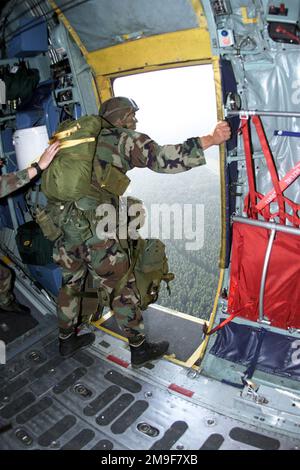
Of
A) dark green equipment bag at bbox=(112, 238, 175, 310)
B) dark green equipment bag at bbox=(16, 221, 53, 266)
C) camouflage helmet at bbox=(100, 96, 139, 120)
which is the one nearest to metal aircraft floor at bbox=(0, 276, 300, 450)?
dark green equipment bag at bbox=(112, 238, 175, 310)

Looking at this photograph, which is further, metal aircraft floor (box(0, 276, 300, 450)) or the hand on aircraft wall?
the hand on aircraft wall

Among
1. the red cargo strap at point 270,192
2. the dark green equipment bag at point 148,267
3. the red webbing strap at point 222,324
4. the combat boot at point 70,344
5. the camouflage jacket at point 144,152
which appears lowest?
the combat boot at point 70,344

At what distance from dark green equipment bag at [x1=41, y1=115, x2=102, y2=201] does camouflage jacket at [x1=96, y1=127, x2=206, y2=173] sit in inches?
5.3

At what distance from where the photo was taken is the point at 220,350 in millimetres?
3307

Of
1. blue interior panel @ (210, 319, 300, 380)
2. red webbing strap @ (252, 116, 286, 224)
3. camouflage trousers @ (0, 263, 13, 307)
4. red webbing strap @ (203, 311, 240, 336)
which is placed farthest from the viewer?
camouflage trousers @ (0, 263, 13, 307)

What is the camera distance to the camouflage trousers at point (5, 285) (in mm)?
4043

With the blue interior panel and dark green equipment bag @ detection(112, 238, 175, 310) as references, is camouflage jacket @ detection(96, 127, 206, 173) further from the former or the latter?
the blue interior panel

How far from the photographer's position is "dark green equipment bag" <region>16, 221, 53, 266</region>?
169 inches

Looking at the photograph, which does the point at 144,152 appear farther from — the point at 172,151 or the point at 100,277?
the point at 100,277

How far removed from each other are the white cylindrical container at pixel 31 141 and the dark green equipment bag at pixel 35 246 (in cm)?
86

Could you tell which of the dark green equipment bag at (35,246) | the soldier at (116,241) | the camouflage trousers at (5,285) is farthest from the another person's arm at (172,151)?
the camouflage trousers at (5,285)

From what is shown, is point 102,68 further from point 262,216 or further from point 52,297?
point 52,297

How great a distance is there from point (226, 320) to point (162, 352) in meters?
0.68

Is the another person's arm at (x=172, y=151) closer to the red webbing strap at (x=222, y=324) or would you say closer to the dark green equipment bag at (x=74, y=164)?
the dark green equipment bag at (x=74, y=164)
